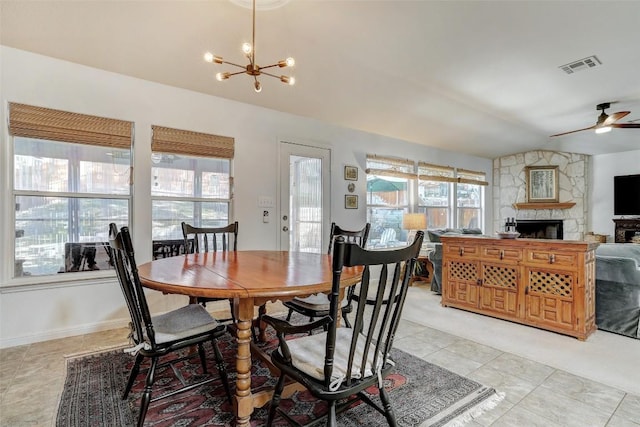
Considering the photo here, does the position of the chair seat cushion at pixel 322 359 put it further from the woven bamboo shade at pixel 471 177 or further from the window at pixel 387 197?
the woven bamboo shade at pixel 471 177

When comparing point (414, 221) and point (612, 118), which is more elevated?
point (612, 118)

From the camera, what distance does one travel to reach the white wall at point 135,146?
2.65 m

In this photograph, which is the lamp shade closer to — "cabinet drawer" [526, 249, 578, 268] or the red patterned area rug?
"cabinet drawer" [526, 249, 578, 268]

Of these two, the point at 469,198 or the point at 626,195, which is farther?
the point at 469,198

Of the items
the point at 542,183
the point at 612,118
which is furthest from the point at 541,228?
the point at 612,118

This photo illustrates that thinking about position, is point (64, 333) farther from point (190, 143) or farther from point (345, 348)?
point (345, 348)

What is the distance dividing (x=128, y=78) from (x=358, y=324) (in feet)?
10.6

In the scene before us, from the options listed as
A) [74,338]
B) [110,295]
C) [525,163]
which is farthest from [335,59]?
[525,163]

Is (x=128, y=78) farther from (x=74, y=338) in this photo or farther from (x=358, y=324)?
(x=358, y=324)

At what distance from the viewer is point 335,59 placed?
331 centimetres

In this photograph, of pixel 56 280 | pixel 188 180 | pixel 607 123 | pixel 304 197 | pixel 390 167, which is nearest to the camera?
pixel 56 280

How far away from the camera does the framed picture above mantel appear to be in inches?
276

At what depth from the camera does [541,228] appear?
7.16 meters

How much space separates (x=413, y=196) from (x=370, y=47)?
10.7 feet
